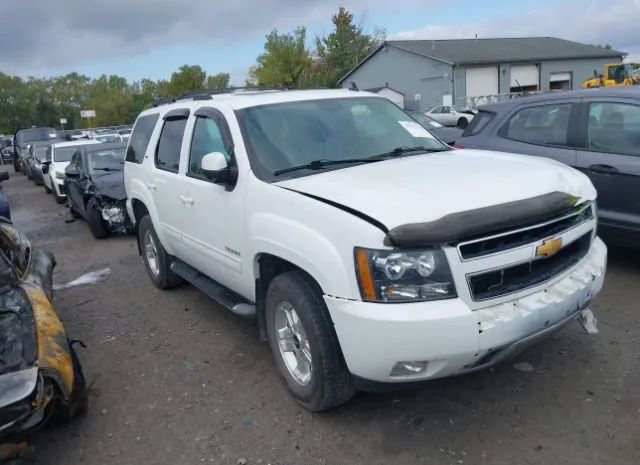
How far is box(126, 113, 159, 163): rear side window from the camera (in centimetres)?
585

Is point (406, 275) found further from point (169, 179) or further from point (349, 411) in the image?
point (169, 179)

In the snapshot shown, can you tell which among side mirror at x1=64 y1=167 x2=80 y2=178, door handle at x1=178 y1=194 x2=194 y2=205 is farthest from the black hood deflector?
side mirror at x1=64 y1=167 x2=80 y2=178

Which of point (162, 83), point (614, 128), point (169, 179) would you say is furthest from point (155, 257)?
point (162, 83)

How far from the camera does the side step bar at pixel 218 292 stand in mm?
3923

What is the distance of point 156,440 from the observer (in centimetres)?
338

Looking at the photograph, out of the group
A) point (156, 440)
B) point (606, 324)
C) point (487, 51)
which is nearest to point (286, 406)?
point (156, 440)

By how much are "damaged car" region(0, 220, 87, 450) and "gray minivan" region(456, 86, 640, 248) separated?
4.57 m

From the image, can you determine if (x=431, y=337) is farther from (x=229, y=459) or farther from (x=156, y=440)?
(x=156, y=440)

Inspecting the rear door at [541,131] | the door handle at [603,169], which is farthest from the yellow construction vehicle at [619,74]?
the door handle at [603,169]

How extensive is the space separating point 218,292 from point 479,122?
385 centimetres

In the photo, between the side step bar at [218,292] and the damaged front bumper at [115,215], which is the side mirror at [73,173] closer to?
the damaged front bumper at [115,215]

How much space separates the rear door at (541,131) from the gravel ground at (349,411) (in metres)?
1.50

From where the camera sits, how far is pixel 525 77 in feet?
137

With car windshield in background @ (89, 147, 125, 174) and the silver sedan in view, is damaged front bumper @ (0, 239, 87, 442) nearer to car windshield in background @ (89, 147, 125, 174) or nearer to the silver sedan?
car windshield in background @ (89, 147, 125, 174)
